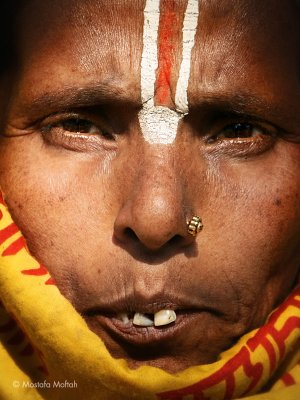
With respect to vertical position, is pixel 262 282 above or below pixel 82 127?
below

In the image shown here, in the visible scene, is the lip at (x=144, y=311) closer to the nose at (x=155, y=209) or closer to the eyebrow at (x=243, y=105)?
the nose at (x=155, y=209)

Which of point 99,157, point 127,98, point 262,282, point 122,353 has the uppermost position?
point 127,98

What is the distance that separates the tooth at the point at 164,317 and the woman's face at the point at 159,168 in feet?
0.05

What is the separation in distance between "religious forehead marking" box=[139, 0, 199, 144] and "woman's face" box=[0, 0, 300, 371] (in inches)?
0.4

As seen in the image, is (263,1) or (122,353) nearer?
(122,353)

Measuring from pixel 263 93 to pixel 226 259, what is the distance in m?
0.44

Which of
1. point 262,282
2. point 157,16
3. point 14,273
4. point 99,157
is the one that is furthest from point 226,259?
point 157,16

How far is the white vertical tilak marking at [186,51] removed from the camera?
1.59 m

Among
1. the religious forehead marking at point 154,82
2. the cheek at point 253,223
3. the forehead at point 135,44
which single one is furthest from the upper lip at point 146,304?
the forehead at point 135,44

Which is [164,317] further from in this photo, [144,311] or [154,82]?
[154,82]

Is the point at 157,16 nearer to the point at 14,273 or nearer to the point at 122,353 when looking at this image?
the point at 14,273

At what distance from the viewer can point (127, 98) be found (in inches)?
62.6

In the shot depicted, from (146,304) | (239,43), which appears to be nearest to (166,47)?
(239,43)

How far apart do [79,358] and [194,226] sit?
41 centimetres
